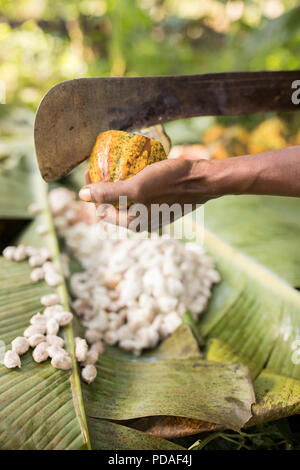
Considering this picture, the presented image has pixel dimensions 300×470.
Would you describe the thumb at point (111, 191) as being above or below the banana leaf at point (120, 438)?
above

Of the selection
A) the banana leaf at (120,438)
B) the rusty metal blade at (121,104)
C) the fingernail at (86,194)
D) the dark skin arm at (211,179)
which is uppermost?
the rusty metal blade at (121,104)

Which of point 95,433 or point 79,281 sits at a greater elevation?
point 79,281

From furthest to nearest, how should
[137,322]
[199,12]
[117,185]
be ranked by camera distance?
[199,12], [137,322], [117,185]

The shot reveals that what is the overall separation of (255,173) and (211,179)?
9 centimetres

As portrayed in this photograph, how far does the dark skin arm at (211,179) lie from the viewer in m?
0.73

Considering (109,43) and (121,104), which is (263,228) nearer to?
(121,104)

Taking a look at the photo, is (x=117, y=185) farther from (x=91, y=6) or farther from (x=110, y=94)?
(x=91, y=6)

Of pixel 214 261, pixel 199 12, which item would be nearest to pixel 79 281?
pixel 214 261

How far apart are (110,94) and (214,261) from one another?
0.82 metres

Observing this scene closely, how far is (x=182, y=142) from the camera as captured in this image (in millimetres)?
2375

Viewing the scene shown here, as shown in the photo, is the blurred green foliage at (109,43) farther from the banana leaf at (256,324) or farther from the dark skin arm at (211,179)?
the dark skin arm at (211,179)

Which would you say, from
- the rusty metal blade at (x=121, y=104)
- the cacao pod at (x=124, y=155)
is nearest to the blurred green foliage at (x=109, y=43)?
the rusty metal blade at (x=121, y=104)

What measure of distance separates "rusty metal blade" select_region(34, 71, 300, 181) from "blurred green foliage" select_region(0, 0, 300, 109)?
1.83 metres

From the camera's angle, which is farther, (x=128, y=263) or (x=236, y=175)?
(x=128, y=263)
